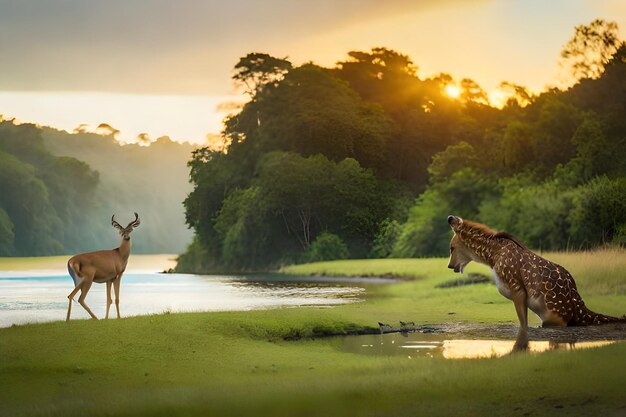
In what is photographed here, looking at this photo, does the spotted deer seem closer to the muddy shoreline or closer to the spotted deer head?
the spotted deer head

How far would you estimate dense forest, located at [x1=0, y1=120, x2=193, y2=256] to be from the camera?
9925 cm

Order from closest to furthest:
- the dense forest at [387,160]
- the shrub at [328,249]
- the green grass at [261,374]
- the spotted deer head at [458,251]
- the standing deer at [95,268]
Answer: the green grass at [261,374] → the spotted deer head at [458,251] → the standing deer at [95,268] → the dense forest at [387,160] → the shrub at [328,249]

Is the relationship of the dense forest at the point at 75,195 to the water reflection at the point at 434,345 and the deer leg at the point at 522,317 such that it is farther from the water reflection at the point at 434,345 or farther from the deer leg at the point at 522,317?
the deer leg at the point at 522,317

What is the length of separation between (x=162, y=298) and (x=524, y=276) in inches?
907

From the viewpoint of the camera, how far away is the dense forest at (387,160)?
61.8 metres

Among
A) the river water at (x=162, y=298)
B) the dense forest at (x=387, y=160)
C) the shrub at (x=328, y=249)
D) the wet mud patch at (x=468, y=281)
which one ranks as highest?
the dense forest at (x=387, y=160)

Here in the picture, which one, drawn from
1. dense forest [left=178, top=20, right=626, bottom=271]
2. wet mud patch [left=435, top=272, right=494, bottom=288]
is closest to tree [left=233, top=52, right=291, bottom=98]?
dense forest [left=178, top=20, right=626, bottom=271]

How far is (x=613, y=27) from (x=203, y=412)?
72.9 metres

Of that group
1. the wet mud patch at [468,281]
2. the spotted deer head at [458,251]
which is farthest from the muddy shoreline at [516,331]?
the wet mud patch at [468,281]

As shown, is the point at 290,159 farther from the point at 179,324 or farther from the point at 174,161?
the point at 174,161

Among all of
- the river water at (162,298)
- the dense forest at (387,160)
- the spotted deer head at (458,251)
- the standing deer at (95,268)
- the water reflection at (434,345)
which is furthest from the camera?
the dense forest at (387,160)

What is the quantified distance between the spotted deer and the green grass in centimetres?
214

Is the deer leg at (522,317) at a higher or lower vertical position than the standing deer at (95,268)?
lower

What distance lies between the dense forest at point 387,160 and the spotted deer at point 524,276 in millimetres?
35039
